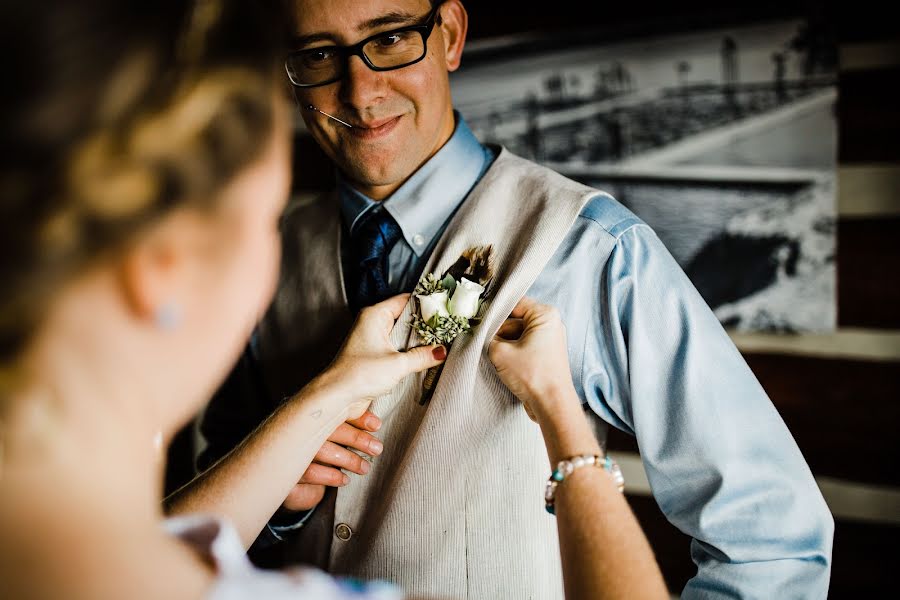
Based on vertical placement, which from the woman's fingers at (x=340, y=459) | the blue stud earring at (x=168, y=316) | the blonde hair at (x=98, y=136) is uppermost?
the blonde hair at (x=98, y=136)

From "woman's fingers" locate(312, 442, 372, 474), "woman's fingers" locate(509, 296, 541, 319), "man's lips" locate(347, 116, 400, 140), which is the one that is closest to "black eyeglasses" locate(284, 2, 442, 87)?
"man's lips" locate(347, 116, 400, 140)

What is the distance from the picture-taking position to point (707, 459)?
48.9 inches

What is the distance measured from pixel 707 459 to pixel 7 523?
3.73 ft

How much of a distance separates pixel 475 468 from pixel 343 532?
0.40 m

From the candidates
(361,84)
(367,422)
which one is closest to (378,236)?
(361,84)

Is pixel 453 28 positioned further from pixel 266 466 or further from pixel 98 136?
pixel 98 136

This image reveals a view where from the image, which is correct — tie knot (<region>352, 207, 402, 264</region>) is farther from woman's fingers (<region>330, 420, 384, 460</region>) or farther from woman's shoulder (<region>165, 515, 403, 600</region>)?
woman's shoulder (<region>165, 515, 403, 600</region>)

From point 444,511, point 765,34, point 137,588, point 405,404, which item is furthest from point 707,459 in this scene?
point 765,34

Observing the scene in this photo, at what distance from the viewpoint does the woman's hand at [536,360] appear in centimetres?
118

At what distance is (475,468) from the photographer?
1362 millimetres

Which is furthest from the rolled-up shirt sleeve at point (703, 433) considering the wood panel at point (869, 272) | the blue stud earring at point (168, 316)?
the wood panel at point (869, 272)

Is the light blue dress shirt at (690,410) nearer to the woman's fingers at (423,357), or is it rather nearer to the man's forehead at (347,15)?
the woman's fingers at (423,357)

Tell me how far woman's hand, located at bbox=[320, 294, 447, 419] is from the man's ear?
0.70 m

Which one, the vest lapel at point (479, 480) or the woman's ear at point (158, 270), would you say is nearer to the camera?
the woman's ear at point (158, 270)
